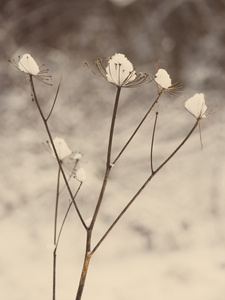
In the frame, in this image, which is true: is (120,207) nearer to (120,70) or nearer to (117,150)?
(117,150)

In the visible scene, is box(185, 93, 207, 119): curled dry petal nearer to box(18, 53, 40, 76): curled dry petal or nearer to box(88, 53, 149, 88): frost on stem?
box(88, 53, 149, 88): frost on stem

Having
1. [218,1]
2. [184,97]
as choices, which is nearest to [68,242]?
[184,97]

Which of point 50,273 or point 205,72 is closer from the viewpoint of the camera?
point 50,273

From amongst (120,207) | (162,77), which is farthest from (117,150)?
(162,77)

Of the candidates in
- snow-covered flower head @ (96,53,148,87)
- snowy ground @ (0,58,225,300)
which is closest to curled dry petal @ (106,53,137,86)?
snow-covered flower head @ (96,53,148,87)

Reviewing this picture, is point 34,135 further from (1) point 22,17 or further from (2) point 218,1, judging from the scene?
(2) point 218,1

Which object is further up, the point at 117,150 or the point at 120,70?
the point at 117,150

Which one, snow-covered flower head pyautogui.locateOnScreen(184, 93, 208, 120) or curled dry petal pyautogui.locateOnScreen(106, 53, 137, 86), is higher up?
snow-covered flower head pyautogui.locateOnScreen(184, 93, 208, 120)
